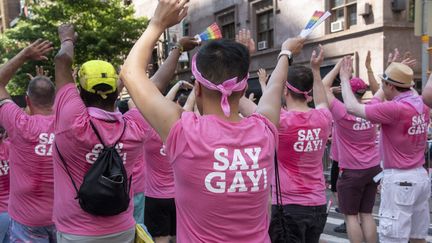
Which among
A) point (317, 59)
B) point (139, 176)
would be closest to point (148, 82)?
point (317, 59)

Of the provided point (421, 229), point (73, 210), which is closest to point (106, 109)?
point (73, 210)

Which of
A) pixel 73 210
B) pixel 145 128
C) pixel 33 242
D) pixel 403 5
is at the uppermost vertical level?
pixel 403 5

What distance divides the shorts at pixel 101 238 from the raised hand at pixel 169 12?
1472mm

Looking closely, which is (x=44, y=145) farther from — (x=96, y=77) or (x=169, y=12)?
(x=169, y=12)

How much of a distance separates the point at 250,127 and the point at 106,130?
1.15 m

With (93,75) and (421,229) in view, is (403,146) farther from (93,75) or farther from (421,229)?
(93,75)

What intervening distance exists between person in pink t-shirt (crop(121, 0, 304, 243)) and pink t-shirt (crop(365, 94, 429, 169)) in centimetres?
266

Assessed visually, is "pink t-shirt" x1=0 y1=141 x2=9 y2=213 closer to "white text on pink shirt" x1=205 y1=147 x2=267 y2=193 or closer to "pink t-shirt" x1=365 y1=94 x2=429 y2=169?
"white text on pink shirt" x1=205 y1=147 x2=267 y2=193

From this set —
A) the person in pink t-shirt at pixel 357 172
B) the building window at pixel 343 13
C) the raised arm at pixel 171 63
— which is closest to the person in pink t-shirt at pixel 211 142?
the raised arm at pixel 171 63

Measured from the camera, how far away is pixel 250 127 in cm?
228

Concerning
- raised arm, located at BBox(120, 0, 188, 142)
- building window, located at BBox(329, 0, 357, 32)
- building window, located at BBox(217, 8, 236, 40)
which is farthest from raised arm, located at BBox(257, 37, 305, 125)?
building window, located at BBox(217, 8, 236, 40)

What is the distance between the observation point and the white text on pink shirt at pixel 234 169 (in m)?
2.16

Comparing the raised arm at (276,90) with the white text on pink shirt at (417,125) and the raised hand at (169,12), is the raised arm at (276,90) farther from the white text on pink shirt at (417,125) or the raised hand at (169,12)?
the white text on pink shirt at (417,125)

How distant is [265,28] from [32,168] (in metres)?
17.7
